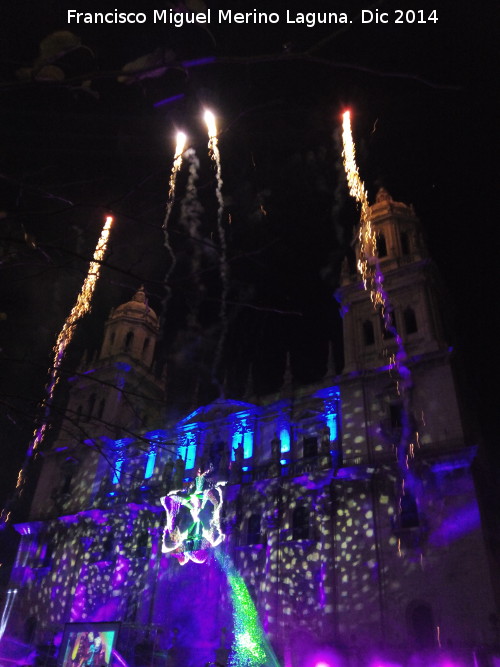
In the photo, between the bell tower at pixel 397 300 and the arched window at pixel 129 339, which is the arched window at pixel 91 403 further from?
the bell tower at pixel 397 300

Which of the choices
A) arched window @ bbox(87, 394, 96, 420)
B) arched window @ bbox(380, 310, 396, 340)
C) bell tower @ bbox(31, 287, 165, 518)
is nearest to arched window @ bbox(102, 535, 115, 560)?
bell tower @ bbox(31, 287, 165, 518)

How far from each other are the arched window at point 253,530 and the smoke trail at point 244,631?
60.2 inches

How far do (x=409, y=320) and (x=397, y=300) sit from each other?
145cm

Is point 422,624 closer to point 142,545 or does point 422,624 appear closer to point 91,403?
point 142,545

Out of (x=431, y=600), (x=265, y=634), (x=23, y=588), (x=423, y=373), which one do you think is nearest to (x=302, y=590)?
(x=265, y=634)

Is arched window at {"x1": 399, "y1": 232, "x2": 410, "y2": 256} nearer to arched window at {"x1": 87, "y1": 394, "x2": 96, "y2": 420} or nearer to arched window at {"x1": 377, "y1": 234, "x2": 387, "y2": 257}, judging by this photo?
arched window at {"x1": 377, "y1": 234, "x2": 387, "y2": 257}

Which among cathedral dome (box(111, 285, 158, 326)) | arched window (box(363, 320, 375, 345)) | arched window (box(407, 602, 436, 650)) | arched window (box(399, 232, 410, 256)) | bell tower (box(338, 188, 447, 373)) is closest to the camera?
arched window (box(407, 602, 436, 650))

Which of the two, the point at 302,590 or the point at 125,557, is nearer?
the point at 302,590

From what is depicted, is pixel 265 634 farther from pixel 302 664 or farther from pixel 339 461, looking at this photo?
pixel 339 461

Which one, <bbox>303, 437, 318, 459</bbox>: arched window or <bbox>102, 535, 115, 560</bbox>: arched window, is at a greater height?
<bbox>303, 437, 318, 459</bbox>: arched window

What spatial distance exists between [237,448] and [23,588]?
17.0 m

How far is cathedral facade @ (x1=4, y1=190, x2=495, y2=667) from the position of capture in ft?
66.5

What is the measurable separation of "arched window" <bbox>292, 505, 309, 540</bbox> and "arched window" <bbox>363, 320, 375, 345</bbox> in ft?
33.1

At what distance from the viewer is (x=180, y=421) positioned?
31.9m
